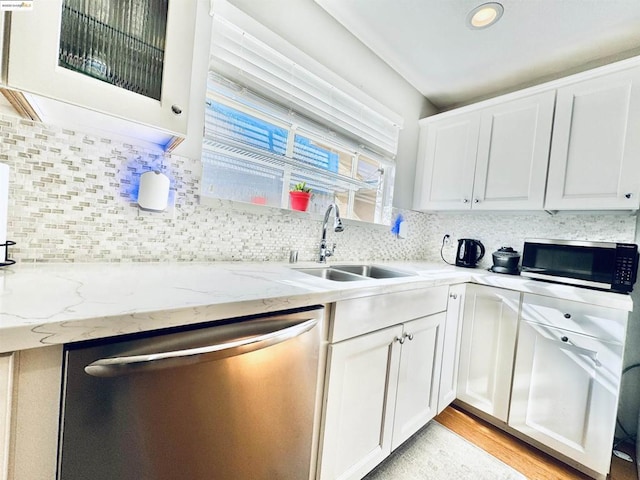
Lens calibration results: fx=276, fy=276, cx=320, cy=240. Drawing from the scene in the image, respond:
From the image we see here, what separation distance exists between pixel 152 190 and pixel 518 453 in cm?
229

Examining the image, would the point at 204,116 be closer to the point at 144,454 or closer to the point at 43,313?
the point at 43,313

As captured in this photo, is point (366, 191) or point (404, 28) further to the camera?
point (366, 191)

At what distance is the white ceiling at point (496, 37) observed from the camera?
60.6 inches

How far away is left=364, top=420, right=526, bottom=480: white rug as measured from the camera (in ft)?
4.38

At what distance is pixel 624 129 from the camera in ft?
5.07

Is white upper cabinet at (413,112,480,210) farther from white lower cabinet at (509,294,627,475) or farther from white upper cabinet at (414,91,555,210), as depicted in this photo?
white lower cabinet at (509,294,627,475)

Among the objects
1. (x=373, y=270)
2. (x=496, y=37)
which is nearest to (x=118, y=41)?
(x=373, y=270)

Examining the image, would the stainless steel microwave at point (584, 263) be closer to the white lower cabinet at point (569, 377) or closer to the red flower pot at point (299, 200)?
the white lower cabinet at point (569, 377)

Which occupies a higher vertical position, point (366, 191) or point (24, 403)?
point (366, 191)

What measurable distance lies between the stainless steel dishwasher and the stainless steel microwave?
1613 millimetres

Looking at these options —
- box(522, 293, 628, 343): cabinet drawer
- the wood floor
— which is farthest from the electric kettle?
the wood floor

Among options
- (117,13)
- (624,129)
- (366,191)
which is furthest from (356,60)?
(624,129)

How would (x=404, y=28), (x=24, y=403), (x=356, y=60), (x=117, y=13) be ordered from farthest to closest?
(x=356, y=60)
(x=404, y=28)
(x=117, y=13)
(x=24, y=403)

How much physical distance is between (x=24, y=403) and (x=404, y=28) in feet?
7.59
